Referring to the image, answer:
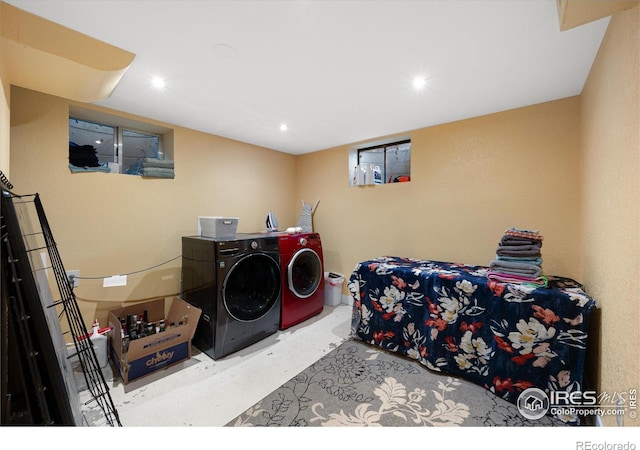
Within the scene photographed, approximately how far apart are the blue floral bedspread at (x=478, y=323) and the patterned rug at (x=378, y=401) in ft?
0.48

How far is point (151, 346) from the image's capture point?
189 centimetres

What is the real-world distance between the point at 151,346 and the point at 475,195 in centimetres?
305

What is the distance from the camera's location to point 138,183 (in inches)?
93.4

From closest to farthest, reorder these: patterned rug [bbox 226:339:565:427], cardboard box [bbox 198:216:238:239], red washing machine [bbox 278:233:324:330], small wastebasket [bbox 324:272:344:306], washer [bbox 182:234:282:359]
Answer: patterned rug [bbox 226:339:565:427] → washer [bbox 182:234:282:359] → cardboard box [bbox 198:216:238:239] → red washing machine [bbox 278:233:324:330] → small wastebasket [bbox 324:272:344:306]

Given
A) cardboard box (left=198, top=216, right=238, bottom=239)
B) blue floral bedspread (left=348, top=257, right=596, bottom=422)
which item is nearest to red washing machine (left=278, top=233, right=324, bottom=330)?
cardboard box (left=198, top=216, right=238, bottom=239)

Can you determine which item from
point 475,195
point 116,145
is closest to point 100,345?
point 116,145

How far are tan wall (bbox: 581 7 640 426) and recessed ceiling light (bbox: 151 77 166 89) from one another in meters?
2.44

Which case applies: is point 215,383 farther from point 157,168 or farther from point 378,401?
point 157,168

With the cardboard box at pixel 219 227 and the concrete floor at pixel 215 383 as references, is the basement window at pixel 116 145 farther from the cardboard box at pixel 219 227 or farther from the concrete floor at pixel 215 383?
the concrete floor at pixel 215 383

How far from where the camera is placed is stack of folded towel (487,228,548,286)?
1740mm

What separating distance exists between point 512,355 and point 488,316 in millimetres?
264

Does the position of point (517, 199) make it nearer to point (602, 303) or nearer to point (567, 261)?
point (567, 261)

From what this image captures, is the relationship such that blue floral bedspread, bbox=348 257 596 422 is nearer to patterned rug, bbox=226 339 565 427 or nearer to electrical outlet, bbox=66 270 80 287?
patterned rug, bbox=226 339 565 427

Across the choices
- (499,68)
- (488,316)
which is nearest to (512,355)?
(488,316)
